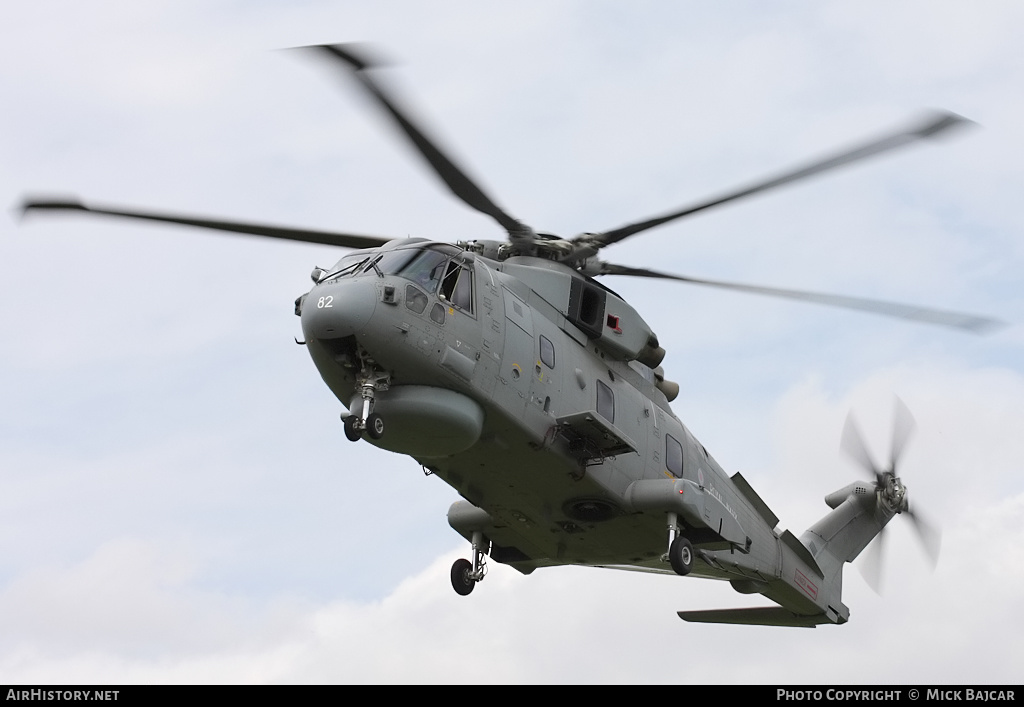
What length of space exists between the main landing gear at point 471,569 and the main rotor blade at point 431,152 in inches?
225

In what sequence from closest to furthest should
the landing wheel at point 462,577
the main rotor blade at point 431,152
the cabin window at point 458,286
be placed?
1. the main rotor blade at point 431,152
2. the cabin window at point 458,286
3. the landing wheel at point 462,577

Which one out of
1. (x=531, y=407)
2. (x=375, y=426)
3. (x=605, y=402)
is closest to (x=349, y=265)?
(x=375, y=426)

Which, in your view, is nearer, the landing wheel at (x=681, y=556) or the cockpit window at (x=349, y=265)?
the cockpit window at (x=349, y=265)

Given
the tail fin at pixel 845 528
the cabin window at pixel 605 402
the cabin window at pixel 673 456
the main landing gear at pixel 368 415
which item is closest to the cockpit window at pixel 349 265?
the main landing gear at pixel 368 415

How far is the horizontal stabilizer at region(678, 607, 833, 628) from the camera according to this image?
93.5 feet

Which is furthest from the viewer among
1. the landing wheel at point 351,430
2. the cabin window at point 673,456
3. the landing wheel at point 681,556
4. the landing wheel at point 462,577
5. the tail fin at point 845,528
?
the tail fin at point 845,528

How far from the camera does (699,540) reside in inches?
965

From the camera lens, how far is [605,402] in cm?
2359

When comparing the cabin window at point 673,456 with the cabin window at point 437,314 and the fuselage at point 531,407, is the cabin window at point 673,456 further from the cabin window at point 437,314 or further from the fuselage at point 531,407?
the cabin window at point 437,314

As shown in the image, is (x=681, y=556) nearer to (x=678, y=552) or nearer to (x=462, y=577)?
(x=678, y=552)

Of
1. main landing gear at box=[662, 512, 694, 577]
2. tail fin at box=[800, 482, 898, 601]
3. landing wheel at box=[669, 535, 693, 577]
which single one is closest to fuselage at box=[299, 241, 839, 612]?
main landing gear at box=[662, 512, 694, 577]

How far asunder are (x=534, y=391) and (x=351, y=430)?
10.4 ft

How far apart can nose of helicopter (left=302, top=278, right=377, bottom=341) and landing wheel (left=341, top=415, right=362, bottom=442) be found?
3.94ft

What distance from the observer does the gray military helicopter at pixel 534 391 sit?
20.5 m
